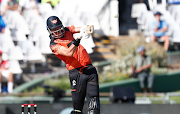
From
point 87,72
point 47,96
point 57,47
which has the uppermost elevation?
point 57,47

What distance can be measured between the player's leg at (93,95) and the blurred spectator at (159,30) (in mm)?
9318

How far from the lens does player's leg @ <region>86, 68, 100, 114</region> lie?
16.2 feet

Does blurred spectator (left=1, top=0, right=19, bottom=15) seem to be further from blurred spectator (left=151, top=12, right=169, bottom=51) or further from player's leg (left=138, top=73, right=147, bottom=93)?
player's leg (left=138, top=73, right=147, bottom=93)

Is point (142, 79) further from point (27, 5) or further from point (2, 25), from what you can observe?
point (27, 5)

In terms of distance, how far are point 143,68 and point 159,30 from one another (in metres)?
3.98

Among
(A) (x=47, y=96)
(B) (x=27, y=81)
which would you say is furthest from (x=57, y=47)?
(B) (x=27, y=81)

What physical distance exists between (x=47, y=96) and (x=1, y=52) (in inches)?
123

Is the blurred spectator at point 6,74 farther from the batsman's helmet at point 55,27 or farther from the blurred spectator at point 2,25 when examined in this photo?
the batsman's helmet at point 55,27

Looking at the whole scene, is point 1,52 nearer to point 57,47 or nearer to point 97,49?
point 97,49

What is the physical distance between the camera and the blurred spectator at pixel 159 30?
13755mm

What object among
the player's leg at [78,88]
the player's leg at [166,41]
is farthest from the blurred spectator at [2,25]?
the player's leg at [78,88]

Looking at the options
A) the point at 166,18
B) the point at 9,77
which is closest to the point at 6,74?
the point at 9,77

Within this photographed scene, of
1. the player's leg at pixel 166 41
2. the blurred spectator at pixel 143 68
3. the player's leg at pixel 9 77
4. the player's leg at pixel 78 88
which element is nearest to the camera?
the player's leg at pixel 78 88

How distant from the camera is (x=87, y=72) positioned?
508 centimetres
